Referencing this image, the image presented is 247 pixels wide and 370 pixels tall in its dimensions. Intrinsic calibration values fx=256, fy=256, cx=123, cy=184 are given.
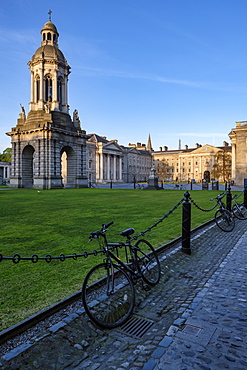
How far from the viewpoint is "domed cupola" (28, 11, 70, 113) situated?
38469 mm

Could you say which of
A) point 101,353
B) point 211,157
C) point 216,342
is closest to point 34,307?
point 101,353

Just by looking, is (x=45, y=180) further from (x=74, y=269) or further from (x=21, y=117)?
(x=74, y=269)

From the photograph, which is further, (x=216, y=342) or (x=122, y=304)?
(x=122, y=304)

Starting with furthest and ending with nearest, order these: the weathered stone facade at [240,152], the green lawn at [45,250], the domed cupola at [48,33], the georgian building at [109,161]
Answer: the georgian building at [109,161] < the weathered stone facade at [240,152] < the domed cupola at [48,33] < the green lawn at [45,250]

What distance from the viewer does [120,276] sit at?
4809mm

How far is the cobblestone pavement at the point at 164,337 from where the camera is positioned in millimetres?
2701

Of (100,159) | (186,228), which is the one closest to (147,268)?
(186,228)

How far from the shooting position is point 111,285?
4086 millimetres

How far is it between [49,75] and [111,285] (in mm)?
40959

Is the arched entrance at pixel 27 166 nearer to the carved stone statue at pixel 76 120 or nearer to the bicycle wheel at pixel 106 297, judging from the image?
the carved stone statue at pixel 76 120

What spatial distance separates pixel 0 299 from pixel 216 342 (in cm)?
306

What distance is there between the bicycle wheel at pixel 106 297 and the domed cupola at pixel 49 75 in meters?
36.9

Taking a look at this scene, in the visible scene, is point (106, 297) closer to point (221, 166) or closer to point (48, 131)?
point (48, 131)

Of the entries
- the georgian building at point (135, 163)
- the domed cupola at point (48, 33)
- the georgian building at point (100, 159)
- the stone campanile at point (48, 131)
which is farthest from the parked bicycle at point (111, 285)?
the georgian building at point (135, 163)
